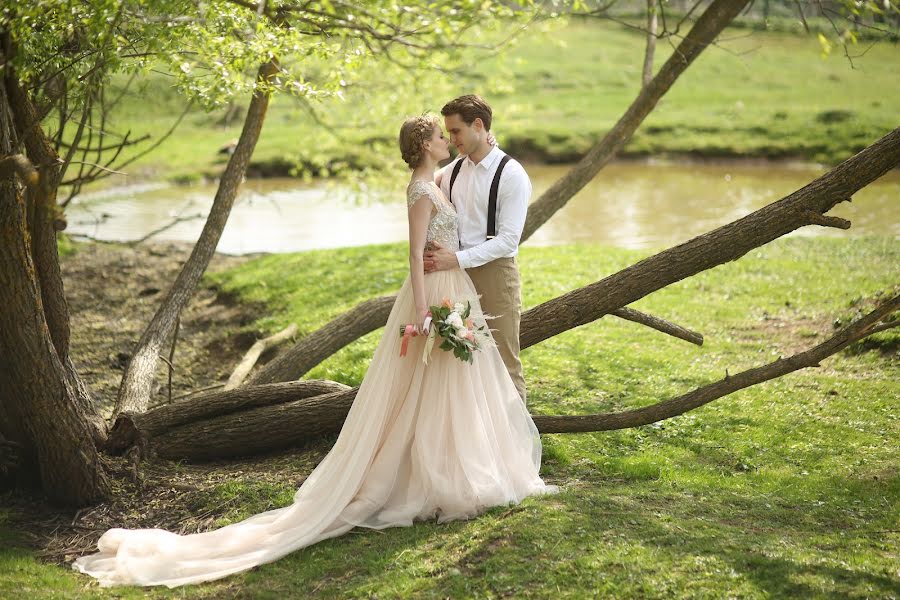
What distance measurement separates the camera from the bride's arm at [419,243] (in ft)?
19.1

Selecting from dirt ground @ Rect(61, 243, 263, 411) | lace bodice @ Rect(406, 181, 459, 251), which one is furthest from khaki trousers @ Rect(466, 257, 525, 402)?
dirt ground @ Rect(61, 243, 263, 411)

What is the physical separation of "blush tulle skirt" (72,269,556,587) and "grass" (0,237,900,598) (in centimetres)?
17

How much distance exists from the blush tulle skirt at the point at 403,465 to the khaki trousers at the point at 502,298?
0.19 m

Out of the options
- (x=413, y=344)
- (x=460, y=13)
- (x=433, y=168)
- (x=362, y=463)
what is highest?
(x=460, y=13)

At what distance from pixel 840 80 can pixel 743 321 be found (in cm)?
3679

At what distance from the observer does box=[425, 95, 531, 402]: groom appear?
19.5ft

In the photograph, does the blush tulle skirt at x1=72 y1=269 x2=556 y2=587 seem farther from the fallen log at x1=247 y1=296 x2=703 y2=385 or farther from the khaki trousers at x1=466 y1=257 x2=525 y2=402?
the fallen log at x1=247 y1=296 x2=703 y2=385

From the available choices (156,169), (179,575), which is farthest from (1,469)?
(156,169)

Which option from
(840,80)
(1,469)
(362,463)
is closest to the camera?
(362,463)

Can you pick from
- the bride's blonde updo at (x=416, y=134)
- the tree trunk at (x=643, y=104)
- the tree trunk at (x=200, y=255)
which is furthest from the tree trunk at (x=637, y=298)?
the tree trunk at (x=643, y=104)

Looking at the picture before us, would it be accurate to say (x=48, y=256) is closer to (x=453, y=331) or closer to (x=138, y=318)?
(x=453, y=331)

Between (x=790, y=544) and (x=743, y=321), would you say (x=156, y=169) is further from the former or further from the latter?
(x=790, y=544)

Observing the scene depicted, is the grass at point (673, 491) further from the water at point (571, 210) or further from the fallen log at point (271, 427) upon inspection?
the water at point (571, 210)

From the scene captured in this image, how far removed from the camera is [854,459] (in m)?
7.00
